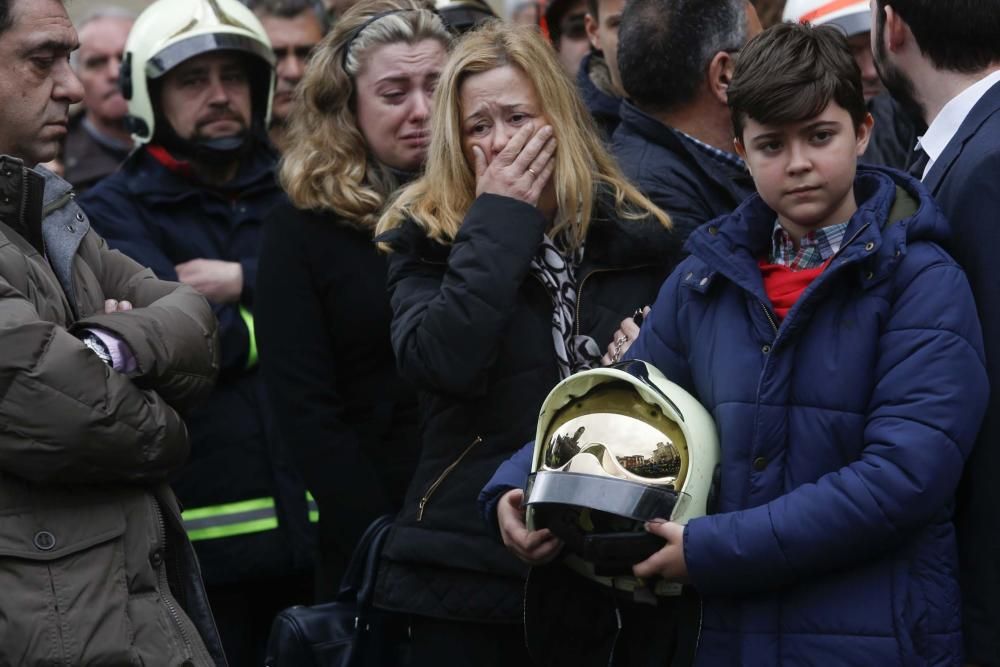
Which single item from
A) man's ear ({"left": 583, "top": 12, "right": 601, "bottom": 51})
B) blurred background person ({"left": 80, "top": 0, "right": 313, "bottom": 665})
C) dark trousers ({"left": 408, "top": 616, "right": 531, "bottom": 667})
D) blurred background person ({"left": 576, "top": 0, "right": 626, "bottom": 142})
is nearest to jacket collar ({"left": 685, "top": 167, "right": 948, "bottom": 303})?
dark trousers ({"left": 408, "top": 616, "right": 531, "bottom": 667})

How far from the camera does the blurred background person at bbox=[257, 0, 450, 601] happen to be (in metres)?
4.07

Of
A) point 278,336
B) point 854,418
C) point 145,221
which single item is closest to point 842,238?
point 854,418

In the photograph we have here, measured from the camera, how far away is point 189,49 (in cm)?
510

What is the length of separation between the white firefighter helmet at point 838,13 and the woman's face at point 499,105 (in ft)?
5.70

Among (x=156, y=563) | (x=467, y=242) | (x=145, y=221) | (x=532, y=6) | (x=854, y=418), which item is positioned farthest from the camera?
(x=532, y=6)

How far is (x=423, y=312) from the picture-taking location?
11.0 feet

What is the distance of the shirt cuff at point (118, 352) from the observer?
3.04 metres

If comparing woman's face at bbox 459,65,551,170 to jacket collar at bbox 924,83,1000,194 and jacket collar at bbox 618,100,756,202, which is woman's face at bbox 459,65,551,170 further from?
jacket collar at bbox 924,83,1000,194

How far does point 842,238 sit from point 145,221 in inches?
104

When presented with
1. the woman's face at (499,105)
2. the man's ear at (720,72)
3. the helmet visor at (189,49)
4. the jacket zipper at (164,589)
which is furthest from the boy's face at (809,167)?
the helmet visor at (189,49)

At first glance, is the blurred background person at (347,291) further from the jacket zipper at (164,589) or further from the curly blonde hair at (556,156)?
the jacket zipper at (164,589)

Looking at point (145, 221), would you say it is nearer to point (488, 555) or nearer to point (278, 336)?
point (278, 336)

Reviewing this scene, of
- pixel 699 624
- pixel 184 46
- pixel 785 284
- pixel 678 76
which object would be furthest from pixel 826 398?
pixel 184 46

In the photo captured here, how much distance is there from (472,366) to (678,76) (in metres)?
1.24
